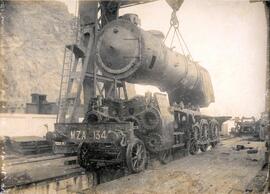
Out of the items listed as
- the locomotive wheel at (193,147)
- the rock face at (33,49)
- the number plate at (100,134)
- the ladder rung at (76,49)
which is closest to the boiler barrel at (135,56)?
the ladder rung at (76,49)

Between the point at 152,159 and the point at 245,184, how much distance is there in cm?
272

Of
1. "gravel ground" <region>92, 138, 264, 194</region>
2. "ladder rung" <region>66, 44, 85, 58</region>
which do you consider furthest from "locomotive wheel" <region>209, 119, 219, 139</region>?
"ladder rung" <region>66, 44, 85, 58</region>

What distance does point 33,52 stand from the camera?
185 feet

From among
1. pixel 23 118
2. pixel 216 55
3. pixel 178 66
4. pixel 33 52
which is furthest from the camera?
pixel 33 52

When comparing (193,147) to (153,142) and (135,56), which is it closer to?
(153,142)

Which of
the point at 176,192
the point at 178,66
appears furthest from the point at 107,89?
the point at 176,192

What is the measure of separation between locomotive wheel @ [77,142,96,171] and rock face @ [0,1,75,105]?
44.2 m

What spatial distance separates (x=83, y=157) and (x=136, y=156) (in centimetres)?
109

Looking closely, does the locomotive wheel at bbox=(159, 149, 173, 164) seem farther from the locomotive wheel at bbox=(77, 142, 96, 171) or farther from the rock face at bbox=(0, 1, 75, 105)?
the rock face at bbox=(0, 1, 75, 105)

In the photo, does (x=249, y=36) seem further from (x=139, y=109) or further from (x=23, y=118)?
(x=23, y=118)

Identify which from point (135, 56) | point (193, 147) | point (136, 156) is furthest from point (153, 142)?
point (193, 147)

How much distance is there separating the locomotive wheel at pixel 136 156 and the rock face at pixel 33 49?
44573 mm

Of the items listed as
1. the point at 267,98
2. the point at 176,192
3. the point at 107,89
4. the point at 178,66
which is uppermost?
the point at 178,66

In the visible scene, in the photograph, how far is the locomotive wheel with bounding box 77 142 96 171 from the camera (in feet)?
21.4
